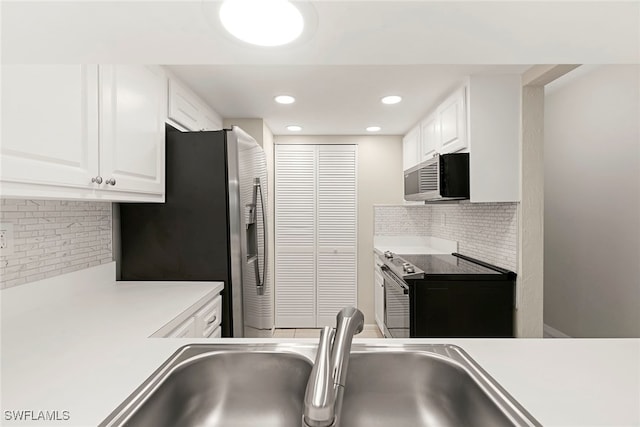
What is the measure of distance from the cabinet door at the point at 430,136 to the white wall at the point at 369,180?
2.86 feet

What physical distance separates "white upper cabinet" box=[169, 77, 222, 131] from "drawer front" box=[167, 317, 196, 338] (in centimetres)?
129

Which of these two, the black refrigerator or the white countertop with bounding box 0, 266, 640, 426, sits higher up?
the black refrigerator

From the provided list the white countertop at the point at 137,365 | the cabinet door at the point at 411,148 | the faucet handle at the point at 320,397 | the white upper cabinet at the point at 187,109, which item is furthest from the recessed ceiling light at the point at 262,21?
the cabinet door at the point at 411,148

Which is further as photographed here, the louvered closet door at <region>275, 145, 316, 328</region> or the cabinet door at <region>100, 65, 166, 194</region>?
the louvered closet door at <region>275, 145, 316, 328</region>

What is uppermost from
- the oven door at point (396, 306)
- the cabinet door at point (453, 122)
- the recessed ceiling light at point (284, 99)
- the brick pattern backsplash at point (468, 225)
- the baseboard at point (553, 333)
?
the recessed ceiling light at point (284, 99)

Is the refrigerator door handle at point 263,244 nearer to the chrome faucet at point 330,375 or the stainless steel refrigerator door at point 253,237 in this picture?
the stainless steel refrigerator door at point 253,237

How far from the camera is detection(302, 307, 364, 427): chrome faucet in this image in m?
0.55

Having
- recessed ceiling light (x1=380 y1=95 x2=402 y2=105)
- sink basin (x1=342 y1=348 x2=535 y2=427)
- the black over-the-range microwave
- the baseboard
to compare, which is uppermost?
recessed ceiling light (x1=380 y1=95 x2=402 y2=105)

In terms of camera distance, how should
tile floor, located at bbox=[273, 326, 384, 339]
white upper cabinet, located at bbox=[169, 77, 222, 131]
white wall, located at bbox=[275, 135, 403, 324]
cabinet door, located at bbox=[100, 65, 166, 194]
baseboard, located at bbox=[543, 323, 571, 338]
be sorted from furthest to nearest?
white wall, located at bbox=[275, 135, 403, 324] < tile floor, located at bbox=[273, 326, 384, 339] < baseboard, located at bbox=[543, 323, 571, 338] < white upper cabinet, located at bbox=[169, 77, 222, 131] < cabinet door, located at bbox=[100, 65, 166, 194]

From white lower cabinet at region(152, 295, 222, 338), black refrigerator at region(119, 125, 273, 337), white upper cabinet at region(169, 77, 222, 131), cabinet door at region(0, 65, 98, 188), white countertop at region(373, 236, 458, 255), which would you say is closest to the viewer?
cabinet door at region(0, 65, 98, 188)

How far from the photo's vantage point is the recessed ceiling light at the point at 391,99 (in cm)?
275

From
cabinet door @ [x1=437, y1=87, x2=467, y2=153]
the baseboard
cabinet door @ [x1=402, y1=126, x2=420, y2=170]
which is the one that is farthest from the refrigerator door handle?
the baseboard

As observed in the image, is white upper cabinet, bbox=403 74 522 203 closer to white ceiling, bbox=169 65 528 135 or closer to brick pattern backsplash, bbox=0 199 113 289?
white ceiling, bbox=169 65 528 135

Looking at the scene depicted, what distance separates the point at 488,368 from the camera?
821 mm
